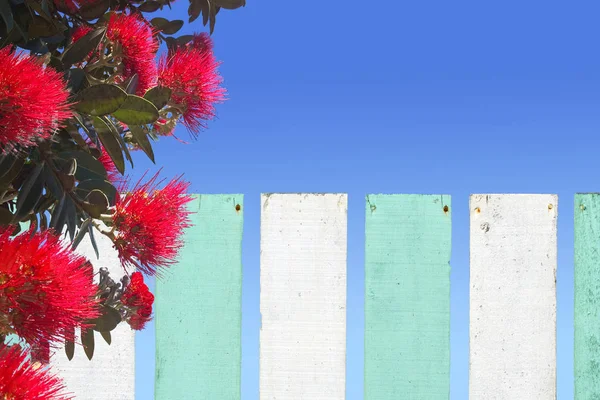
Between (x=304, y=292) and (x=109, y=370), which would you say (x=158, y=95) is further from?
(x=109, y=370)

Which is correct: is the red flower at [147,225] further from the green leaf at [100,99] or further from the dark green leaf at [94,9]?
the dark green leaf at [94,9]

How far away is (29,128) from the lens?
0.86 m

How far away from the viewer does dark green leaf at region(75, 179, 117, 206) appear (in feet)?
3.58

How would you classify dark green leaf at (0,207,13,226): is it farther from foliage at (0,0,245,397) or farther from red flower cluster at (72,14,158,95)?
red flower cluster at (72,14,158,95)

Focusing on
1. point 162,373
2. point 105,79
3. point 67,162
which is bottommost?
point 162,373

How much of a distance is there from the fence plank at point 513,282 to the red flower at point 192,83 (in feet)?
4.31

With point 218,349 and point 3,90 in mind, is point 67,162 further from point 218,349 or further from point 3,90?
point 218,349

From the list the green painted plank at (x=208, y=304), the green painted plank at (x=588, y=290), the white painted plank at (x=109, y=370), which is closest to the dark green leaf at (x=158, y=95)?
the green painted plank at (x=208, y=304)

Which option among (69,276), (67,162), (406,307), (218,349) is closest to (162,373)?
(218,349)

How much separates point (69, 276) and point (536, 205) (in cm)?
182

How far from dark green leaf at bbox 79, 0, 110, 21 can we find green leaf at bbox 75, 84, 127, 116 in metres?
0.23

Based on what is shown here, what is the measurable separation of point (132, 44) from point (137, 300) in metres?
0.55

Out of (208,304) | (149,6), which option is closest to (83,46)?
(149,6)

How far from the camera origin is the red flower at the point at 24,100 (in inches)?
33.0
